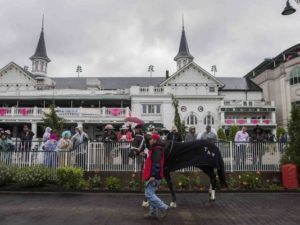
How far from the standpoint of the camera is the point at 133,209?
7770 mm

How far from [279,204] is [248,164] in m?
3.45

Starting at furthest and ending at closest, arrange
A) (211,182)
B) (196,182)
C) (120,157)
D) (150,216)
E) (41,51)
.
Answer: (41,51) → (120,157) → (196,182) → (211,182) → (150,216)

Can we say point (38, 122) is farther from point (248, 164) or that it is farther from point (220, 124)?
point (248, 164)

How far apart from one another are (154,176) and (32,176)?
6014 mm

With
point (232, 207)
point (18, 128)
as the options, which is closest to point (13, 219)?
point (232, 207)

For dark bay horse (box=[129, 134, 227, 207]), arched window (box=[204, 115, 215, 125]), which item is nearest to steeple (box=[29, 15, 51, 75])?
arched window (box=[204, 115, 215, 125])

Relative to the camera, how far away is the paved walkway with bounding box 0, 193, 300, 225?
6496mm

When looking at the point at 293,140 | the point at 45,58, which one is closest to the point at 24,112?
the point at 45,58

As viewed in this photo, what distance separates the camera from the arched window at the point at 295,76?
144 feet

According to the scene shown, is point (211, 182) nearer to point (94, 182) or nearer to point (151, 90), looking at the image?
point (94, 182)

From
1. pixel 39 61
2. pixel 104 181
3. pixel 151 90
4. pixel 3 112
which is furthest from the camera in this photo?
pixel 39 61

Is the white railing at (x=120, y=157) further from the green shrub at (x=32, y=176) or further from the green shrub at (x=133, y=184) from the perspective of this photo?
the green shrub at (x=32, y=176)

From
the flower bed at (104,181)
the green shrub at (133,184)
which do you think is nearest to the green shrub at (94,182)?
the flower bed at (104,181)

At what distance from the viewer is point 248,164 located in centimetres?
1184
